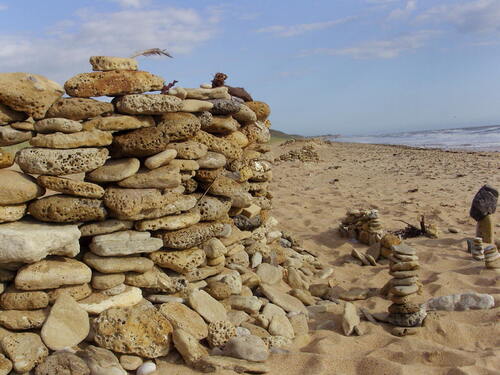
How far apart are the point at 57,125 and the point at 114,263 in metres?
1.24

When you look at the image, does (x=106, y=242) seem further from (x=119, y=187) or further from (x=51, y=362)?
(x=51, y=362)

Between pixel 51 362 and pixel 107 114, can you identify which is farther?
pixel 107 114

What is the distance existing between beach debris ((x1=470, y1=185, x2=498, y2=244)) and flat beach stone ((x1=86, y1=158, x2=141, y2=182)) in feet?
17.0

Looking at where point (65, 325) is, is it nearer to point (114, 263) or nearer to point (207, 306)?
point (114, 263)

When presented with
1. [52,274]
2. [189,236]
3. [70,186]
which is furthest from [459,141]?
[52,274]

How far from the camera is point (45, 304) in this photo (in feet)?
11.8

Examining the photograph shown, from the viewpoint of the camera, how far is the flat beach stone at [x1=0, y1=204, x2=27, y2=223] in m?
3.60

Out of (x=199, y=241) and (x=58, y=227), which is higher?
(x=58, y=227)

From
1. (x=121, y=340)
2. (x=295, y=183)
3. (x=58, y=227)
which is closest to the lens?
(x=121, y=340)

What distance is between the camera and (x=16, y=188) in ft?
11.8

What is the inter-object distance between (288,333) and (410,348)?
3.46ft

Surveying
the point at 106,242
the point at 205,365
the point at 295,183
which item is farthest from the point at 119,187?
the point at 295,183

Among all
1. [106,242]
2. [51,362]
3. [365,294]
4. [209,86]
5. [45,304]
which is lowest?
[365,294]

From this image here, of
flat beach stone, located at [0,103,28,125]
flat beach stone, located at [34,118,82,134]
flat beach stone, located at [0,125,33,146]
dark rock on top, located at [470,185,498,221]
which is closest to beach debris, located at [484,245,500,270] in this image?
dark rock on top, located at [470,185,498,221]
